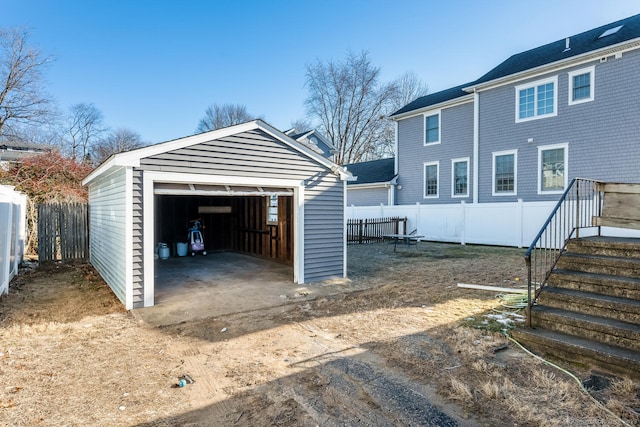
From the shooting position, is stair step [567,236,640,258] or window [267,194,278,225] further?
window [267,194,278,225]

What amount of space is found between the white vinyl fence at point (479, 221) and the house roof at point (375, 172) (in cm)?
269

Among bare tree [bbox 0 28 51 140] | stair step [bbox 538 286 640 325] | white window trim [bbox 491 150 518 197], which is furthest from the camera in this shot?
bare tree [bbox 0 28 51 140]

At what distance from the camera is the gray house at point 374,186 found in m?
19.0

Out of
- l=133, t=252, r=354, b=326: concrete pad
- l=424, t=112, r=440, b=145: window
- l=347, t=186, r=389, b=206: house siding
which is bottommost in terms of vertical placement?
l=133, t=252, r=354, b=326: concrete pad

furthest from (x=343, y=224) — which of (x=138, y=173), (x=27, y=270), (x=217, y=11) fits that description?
(x=217, y=11)

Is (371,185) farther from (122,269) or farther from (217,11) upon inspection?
(122,269)

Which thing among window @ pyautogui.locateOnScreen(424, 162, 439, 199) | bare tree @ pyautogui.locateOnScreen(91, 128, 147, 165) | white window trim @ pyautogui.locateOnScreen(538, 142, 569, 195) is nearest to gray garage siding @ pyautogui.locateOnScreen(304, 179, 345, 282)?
white window trim @ pyautogui.locateOnScreen(538, 142, 569, 195)

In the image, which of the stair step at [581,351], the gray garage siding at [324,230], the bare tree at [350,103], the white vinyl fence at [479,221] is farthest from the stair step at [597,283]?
the bare tree at [350,103]

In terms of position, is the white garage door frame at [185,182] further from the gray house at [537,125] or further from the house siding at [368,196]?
the house siding at [368,196]

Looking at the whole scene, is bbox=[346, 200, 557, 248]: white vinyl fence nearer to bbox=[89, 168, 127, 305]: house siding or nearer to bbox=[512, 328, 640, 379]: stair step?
bbox=[512, 328, 640, 379]: stair step

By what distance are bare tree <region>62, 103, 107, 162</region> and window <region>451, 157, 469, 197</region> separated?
30.2 meters

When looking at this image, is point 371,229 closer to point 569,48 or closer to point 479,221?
point 479,221

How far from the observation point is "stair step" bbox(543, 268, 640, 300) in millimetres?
3920

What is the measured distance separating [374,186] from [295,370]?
55.7ft
